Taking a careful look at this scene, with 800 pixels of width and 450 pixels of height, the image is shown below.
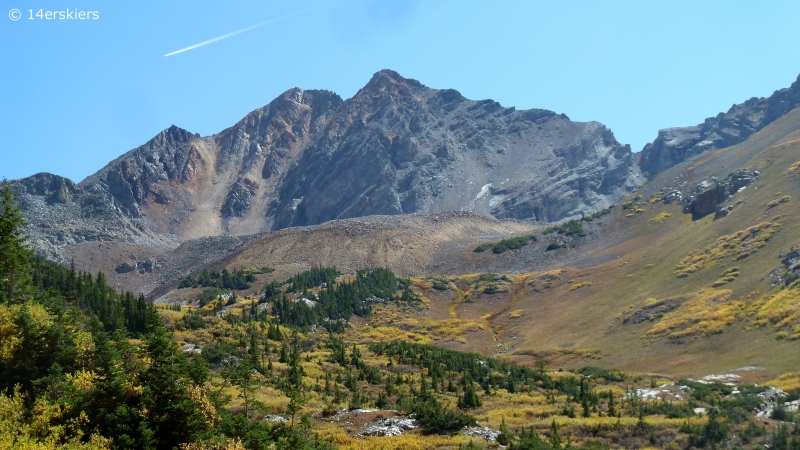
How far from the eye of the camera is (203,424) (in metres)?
26.7

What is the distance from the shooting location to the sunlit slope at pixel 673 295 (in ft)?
201

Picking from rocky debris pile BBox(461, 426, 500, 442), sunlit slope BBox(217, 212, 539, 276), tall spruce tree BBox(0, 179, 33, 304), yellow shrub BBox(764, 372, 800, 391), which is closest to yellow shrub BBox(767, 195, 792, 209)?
yellow shrub BBox(764, 372, 800, 391)

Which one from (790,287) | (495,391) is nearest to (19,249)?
(495,391)

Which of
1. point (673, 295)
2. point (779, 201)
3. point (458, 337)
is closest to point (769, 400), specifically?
point (673, 295)

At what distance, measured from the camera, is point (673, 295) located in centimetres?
7919

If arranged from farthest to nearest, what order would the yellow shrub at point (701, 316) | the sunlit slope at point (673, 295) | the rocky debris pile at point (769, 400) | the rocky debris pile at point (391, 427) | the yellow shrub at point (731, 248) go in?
the yellow shrub at point (731, 248) < the yellow shrub at point (701, 316) < the sunlit slope at point (673, 295) < the rocky debris pile at point (769, 400) < the rocky debris pile at point (391, 427)

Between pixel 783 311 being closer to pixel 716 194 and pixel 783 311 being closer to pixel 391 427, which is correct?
pixel 391 427

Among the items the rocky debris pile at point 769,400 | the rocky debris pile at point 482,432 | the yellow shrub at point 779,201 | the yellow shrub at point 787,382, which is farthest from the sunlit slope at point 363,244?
the rocky debris pile at point 482,432

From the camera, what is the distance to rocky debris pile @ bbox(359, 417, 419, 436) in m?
31.9

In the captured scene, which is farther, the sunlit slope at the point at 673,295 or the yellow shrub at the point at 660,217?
the yellow shrub at the point at 660,217

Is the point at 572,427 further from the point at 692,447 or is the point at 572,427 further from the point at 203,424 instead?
the point at 203,424

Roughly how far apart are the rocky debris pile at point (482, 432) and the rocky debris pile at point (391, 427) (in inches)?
106

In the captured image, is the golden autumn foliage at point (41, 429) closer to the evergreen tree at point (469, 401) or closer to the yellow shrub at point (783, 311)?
the evergreen tree at point (469, 401)

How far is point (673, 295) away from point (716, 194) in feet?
147
